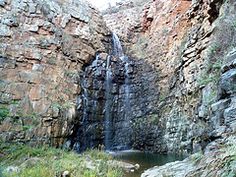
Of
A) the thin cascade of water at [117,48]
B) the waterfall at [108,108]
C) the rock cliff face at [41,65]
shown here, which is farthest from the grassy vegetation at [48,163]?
the thin cascade of water at [117,48]

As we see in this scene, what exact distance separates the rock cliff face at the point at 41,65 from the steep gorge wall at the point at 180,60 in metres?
3.59

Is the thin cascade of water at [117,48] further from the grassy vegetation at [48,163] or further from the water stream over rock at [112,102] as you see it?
the grassy vegetation at [48,163]

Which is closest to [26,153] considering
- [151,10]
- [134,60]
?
[134,60]

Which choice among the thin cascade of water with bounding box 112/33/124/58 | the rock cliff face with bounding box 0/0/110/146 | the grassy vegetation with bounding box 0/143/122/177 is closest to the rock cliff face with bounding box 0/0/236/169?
the rock cliff face with bounding box 0/0/110/146

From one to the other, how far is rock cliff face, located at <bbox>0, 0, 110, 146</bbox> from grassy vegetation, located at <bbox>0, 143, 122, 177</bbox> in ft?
2.85

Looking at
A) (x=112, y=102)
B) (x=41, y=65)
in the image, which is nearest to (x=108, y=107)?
(x=112, y=102)

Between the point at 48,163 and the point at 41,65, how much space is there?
17.5 feet

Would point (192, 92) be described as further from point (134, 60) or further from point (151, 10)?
point (151, 10)

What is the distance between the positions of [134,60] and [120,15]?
5.40 m

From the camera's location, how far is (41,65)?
1223 cm

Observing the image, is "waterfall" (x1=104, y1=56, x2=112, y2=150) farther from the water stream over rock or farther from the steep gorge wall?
the steep gorge wall

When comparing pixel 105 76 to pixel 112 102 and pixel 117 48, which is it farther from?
pixel 117 48

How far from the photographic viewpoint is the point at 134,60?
16.6m

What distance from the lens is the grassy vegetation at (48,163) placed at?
705cm
